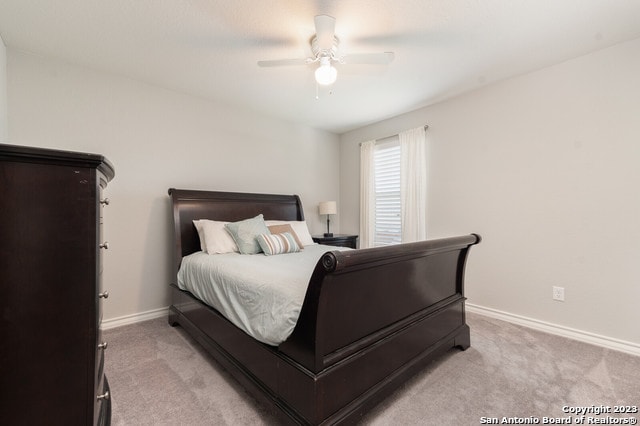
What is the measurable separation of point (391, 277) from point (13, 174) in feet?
5.28

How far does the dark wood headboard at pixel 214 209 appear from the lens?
9.55 ft

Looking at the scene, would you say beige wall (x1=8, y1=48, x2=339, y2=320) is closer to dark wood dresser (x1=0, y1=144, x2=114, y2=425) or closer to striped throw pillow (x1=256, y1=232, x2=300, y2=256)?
striped throw pillow (x1=256, y1=232, x2=300, y2=256)

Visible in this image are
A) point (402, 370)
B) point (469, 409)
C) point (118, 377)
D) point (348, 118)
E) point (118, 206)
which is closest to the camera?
point (469, 409)

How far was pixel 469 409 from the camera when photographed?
1.58m

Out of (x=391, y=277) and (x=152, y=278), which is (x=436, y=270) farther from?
(x=152, y=278)

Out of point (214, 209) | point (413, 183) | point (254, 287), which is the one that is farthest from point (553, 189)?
point (214, 209)

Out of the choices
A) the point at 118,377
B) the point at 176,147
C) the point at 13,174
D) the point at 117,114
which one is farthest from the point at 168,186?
the point at 13,174

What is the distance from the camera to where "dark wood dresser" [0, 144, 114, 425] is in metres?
0.79

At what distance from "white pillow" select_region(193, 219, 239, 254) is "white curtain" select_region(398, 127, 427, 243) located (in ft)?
7.23

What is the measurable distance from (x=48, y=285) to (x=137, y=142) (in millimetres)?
2495

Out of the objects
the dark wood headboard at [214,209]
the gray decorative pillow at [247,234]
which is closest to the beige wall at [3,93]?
the dark wood headboard at [214,209]

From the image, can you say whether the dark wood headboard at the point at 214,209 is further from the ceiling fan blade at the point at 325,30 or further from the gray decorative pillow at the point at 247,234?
the ceiling fan blade at the point at 325,30

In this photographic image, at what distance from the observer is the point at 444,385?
1.79 meters

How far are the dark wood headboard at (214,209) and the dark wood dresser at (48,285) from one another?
6.60 feet
